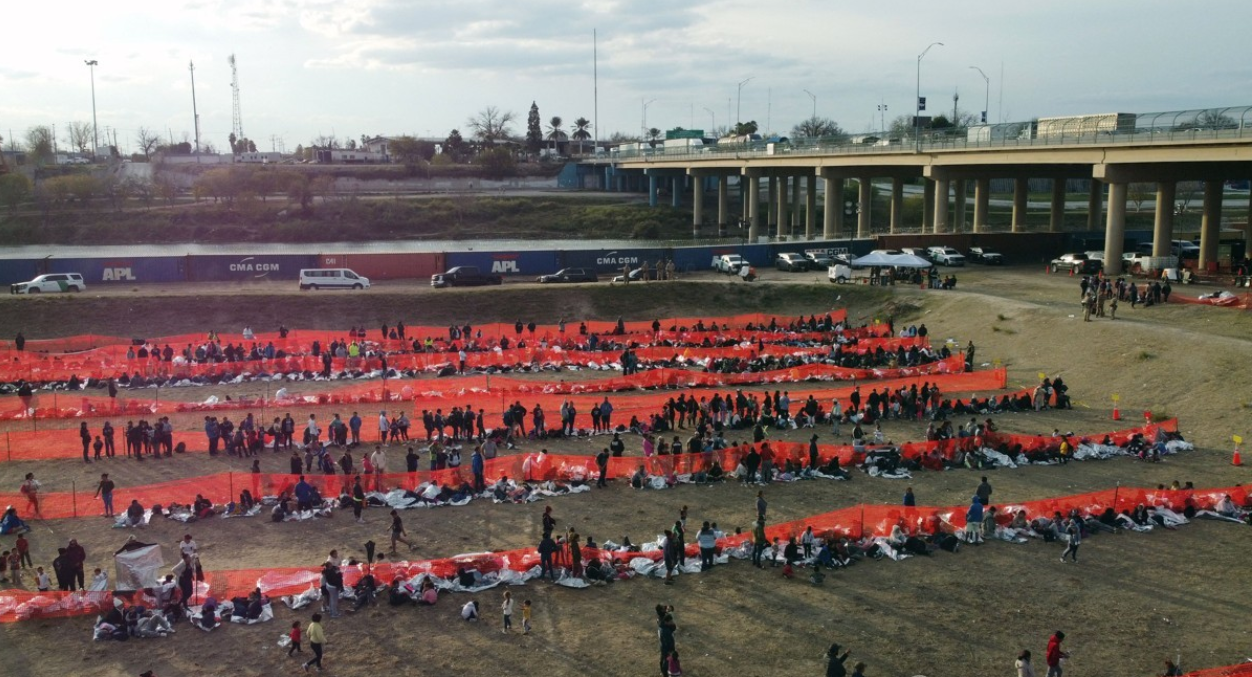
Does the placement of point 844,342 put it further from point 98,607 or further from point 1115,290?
point 98,607

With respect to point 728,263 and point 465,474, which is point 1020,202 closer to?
point 728,263

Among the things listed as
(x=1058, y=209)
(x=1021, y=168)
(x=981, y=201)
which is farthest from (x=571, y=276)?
(x=1058, y=209)

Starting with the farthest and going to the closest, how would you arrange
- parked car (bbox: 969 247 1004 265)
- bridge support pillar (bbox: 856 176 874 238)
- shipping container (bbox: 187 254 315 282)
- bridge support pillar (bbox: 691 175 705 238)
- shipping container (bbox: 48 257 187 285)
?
bridge support pillar (bbox: 691 175 705 238), bridge support pillar (bbox: 856 176 874 238), parked car (bbox: 969 247 1004 265), shipping container (bbox: 187 254 315 282), shipping container (bbox: 48 257 187 285)

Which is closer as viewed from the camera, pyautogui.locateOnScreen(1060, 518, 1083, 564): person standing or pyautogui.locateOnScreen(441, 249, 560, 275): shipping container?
pyautogui.locateOnScreen(1060, 518, 1083, 564): person standing

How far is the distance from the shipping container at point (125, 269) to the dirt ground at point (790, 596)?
30.3 m

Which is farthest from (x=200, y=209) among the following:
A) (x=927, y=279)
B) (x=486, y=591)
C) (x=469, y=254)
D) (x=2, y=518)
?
(x=486, y=591)

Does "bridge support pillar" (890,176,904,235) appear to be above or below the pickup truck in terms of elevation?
above

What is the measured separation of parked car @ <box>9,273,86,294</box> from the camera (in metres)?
47.7

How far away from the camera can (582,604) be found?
53.7 ft

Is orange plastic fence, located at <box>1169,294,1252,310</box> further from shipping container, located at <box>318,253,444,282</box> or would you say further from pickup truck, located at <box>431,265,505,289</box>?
shipping container, located at <box>318,253,444,282</box>

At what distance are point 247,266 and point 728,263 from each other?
27.4m

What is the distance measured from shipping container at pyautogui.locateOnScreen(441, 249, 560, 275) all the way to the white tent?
3973 cm

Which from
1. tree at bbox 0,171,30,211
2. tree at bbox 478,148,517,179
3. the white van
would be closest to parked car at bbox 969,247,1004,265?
the white van

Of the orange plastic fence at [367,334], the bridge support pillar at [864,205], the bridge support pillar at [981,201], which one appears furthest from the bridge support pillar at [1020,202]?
the orange plastic fence at [367,334]
